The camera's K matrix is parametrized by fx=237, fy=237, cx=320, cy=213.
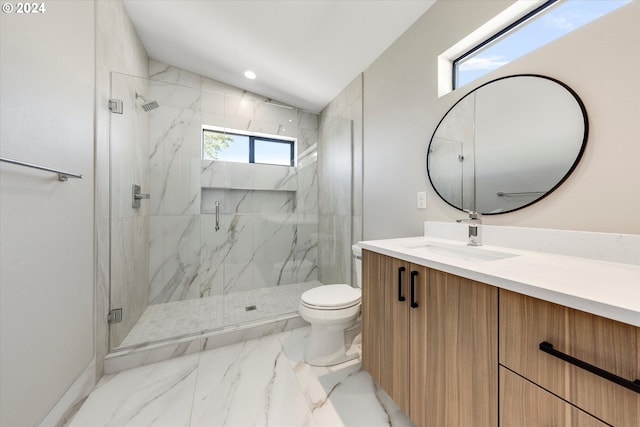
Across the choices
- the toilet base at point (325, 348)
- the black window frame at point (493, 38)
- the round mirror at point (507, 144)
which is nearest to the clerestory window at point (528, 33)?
the black window frame at point (493, 38)

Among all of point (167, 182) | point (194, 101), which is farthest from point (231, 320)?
point (194, 101)

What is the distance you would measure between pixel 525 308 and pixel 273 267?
7.99ft

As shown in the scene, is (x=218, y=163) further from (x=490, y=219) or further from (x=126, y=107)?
(x=490, y=219)

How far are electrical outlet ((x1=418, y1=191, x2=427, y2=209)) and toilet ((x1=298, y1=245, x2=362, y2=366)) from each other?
2.45 ft

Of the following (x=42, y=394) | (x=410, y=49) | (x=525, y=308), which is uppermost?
(x=410, y=49)

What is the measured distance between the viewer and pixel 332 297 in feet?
5.20

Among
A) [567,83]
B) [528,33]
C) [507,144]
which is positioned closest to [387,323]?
[507,144]

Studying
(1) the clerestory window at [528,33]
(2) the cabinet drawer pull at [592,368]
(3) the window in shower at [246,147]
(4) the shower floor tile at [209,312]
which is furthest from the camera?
(3) the window in shower at [246,147]

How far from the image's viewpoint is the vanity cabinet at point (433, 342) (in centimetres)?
72

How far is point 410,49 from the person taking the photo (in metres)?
1.71

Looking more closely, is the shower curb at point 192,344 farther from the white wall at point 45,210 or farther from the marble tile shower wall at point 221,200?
the marble tile shower wall at point 221,200

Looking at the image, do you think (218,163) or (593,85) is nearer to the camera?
(593,85)

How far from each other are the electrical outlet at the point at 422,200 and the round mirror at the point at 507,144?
11 centimetres

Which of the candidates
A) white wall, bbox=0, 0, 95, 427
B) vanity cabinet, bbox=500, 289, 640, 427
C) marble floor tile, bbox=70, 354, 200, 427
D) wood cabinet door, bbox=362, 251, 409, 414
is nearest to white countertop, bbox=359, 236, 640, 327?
vanity cabinet, bbox=500, 289, 640, 427
